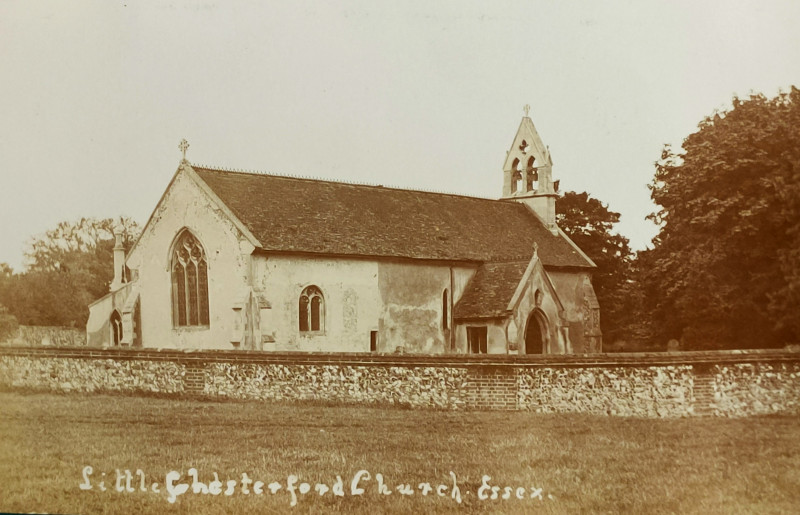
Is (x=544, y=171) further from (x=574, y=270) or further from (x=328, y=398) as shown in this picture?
(x=328, y=398)

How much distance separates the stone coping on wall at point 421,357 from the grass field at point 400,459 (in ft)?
3.89

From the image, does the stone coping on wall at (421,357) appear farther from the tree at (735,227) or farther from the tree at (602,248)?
the tree at (602,248)

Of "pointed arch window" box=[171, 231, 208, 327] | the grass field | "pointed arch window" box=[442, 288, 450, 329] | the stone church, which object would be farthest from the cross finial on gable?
"pointed arch window" box=[442, 288, 450, 329]

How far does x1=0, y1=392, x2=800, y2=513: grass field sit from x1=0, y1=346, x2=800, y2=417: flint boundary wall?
0.62 m

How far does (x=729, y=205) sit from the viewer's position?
2270 cm

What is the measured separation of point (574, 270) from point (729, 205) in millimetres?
15134

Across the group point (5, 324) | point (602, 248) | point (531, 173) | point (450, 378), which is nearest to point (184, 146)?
point (5, 324)

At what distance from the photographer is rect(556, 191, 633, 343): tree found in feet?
139

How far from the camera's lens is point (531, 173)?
136ft

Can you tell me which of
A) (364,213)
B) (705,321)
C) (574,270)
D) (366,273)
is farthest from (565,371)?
(574,270)

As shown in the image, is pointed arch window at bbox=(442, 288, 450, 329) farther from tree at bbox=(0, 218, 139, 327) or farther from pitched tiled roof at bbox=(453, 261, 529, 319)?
tree at bbox=(0, 218, 139, 327)

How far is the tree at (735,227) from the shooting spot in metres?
19.3

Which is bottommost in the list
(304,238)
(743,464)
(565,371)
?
(743,464)

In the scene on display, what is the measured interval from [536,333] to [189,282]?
1274 centimetres
